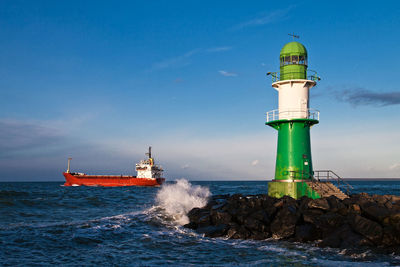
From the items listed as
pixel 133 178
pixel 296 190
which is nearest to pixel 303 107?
pixel 296 190

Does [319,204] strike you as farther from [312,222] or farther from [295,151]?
[295,151]

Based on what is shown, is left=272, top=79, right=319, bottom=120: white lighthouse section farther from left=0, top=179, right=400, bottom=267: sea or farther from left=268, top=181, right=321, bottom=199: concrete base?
left=0, top=179, right=400, bottom=267: sea

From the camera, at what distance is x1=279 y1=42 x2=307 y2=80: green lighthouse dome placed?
61.3ft

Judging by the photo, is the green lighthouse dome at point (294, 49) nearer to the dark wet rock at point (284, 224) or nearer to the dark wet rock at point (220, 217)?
the dark wet rock at point (284, 224)

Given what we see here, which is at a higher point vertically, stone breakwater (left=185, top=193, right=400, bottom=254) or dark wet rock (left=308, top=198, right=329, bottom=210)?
dark wet rock (left=308, top=198, right=329, bottom=210)

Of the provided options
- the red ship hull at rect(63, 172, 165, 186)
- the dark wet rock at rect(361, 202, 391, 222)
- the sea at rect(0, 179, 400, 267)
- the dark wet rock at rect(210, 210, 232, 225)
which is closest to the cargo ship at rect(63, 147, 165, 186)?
the red ship hull at rect(63, 172, 165, 186)

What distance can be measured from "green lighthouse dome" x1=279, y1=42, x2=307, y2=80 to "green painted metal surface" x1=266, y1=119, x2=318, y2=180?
2.54 meters

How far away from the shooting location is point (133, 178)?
6450 centimetres

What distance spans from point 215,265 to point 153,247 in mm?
3051

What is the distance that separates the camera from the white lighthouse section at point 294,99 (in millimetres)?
18344

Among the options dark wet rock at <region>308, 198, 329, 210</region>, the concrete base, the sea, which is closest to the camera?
the sea

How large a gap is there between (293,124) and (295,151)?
1399 mm

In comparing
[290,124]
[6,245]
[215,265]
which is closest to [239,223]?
[215,265]

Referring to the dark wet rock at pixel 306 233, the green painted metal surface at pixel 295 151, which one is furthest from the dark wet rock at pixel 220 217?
the green painted metal surface at pixel 295 151
